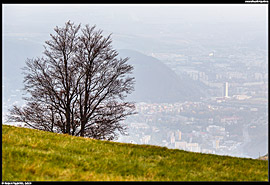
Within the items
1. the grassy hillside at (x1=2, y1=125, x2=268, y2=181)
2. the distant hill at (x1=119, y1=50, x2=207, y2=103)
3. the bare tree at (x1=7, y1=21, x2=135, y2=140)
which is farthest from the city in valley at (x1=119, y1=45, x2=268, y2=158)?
the grassy hillside at (x1=2, y1=125, x2=268, y2=181)

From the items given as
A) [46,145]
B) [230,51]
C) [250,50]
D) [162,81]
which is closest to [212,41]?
[162,81]

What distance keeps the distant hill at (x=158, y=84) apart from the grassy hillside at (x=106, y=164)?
2632 inches

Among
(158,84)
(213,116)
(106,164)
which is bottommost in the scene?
(106,164)

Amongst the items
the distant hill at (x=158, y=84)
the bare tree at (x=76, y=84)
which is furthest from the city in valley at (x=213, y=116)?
the bare tree at (x=76, y=84)

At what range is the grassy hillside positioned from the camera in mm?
7699

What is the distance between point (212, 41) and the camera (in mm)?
87812

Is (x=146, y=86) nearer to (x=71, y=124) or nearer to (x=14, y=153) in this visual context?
(x=71, y=124)

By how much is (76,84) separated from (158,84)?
6404cm

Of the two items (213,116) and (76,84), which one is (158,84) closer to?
(213,116)

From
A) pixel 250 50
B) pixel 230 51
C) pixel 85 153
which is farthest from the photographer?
pixel 230 51

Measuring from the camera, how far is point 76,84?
25.8 metres

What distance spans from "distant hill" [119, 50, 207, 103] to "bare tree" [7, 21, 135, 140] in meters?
50.8

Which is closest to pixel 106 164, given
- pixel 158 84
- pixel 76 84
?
pixel 76 84

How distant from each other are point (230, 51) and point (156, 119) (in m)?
19.6
